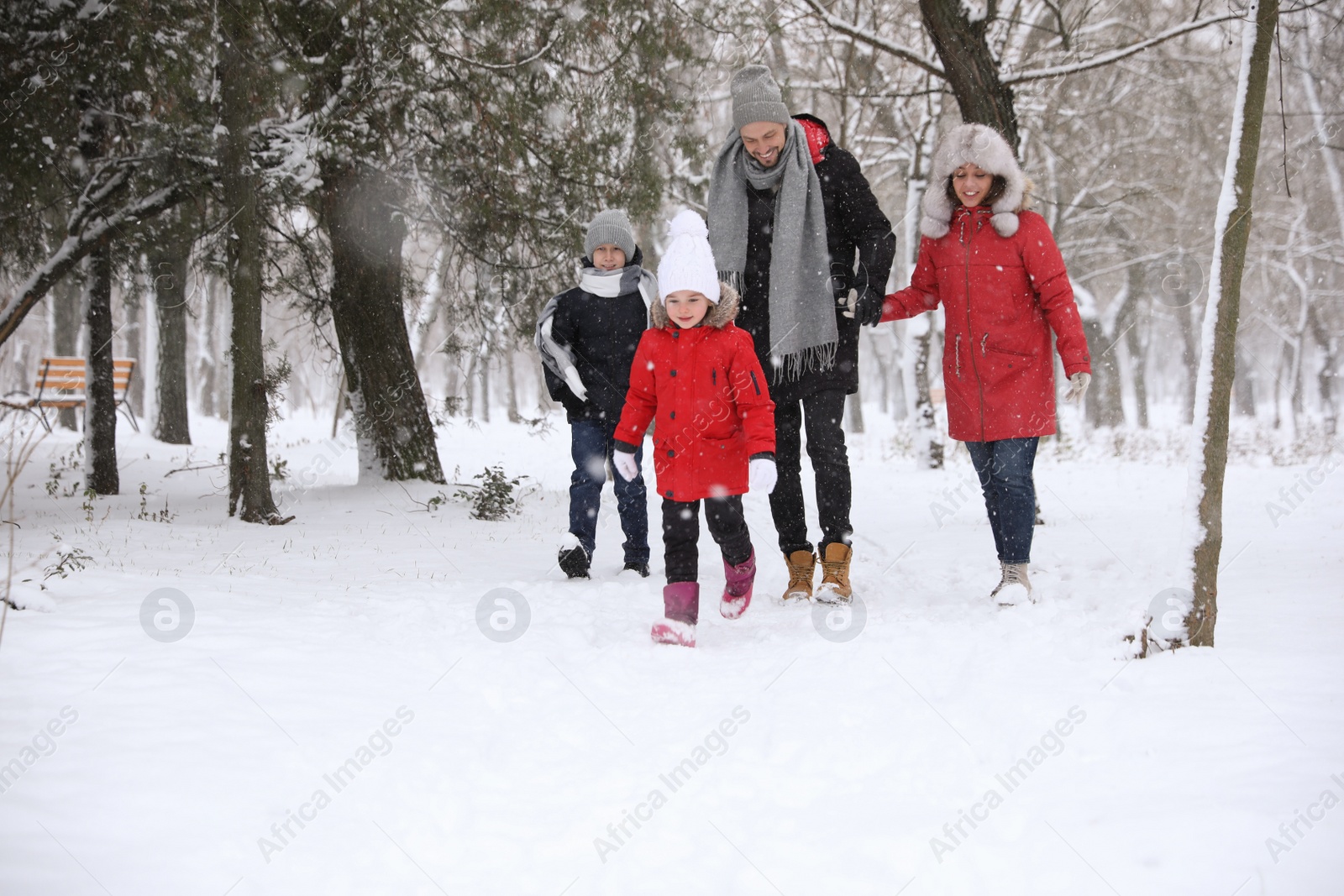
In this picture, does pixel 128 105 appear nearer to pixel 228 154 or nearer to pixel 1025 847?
pixel 228 154

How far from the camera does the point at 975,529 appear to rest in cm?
609

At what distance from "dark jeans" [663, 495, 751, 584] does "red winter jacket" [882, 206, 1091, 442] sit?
3.32 feet

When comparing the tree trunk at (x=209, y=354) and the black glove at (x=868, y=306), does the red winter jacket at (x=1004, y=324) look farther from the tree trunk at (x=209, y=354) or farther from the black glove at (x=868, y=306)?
the tree trunk at (x=209, y=354)

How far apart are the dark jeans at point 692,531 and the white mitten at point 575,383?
126 centimetres

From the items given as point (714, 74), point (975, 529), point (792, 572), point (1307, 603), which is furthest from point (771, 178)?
point (714, 74)

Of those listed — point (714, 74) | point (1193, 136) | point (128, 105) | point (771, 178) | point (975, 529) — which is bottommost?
point (975, 529)

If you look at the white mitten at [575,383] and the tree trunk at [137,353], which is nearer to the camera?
the white mitten at [575,383]

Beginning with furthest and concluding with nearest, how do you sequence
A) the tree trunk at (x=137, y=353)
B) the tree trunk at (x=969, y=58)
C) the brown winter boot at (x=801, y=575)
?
1. the tree trunk at (x=137, y=353)
2. the tree trunk at (x=969, y=58)
3. the brown winter boot at (x=801, y=575)

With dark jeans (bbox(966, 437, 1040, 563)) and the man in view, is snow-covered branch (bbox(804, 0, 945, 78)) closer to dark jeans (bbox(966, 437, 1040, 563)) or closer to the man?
the man

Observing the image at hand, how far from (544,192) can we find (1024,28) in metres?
8.61

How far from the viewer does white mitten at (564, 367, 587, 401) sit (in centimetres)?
462

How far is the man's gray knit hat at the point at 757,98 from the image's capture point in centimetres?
367

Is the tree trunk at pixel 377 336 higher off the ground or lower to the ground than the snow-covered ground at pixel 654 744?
higher

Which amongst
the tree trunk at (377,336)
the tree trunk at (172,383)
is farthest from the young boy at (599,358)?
the tree trunk at (172,383)
